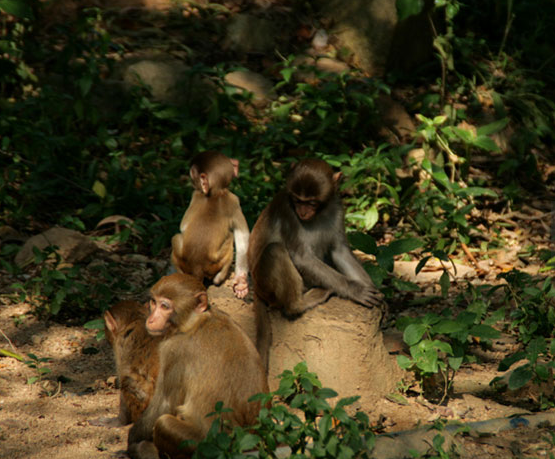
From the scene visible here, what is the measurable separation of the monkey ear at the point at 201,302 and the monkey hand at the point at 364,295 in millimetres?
1281

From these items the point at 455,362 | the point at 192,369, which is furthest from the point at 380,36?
the point at 192,369

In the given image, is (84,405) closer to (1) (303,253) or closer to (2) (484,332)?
(1) (303,253)

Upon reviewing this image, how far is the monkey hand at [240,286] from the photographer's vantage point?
532 cm

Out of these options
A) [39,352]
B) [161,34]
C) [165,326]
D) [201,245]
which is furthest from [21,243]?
[161,34]

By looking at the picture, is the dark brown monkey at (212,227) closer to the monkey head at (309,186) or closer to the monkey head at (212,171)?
the monkey head at (212,171)

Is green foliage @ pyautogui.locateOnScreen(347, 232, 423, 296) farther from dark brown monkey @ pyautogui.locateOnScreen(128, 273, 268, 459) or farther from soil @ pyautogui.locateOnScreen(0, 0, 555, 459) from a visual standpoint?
dark brown monkey @ pyautogui.locateOnScreen(128, 273, 268, 459)

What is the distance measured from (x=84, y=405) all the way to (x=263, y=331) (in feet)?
3.81

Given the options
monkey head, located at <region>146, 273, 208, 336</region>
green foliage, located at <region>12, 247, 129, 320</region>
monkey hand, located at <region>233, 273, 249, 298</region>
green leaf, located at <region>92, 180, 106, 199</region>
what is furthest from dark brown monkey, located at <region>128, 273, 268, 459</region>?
green leaf, located at <region>92, 180, 106, 199</region>

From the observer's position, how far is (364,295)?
16.3 ft

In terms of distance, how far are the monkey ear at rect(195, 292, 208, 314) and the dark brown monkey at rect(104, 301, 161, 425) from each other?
1.43 ft

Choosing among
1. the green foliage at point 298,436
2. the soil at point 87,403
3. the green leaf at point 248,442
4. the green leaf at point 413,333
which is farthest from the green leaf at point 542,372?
the green leaf at point 248,442

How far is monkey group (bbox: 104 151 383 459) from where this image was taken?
12.7 feet

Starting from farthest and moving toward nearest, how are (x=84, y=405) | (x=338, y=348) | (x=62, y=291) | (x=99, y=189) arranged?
(x=99, y=189), (x=62, y=291), (x=338, y=348), (x=84, y=405)

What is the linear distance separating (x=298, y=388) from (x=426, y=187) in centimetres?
395
